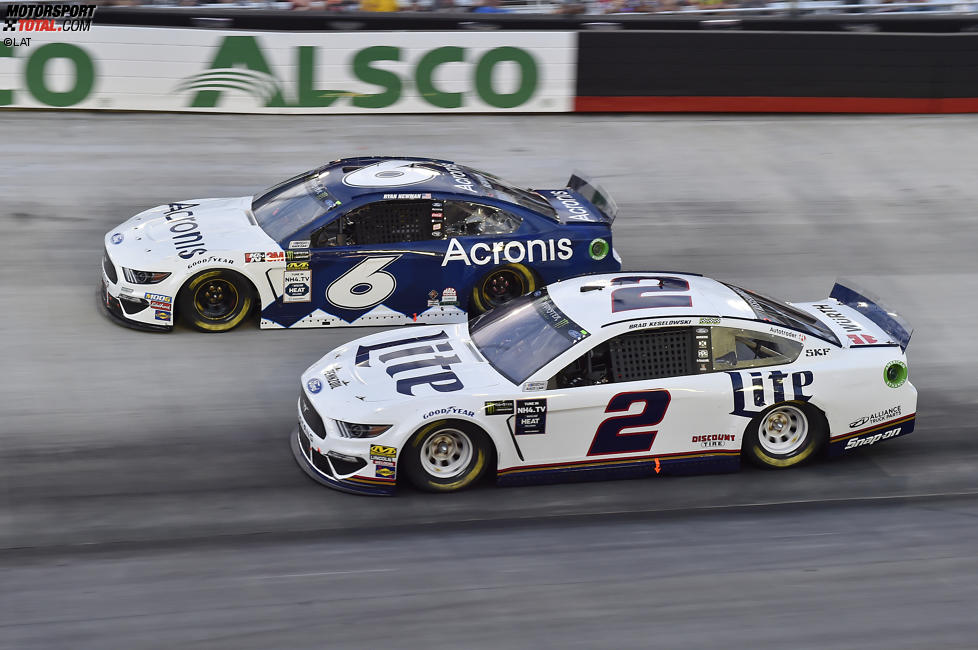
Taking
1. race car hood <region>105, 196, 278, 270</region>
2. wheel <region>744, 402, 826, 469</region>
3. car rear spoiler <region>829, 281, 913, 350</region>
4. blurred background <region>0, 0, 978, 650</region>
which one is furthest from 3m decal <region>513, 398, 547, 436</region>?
race car hood <region>105, 196, 278, 270</region>

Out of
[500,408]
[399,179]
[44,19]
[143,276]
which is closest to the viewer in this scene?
[500,408]

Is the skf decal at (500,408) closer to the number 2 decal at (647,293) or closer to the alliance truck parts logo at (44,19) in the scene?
the number 2 decal at (647,293)

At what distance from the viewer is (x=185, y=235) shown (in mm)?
10523

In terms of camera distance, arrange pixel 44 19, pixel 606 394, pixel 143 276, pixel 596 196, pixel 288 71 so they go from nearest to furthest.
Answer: pixel 606 394
pixel 143 276
pixel 596 196
pixel 44 19
pixel 288 71

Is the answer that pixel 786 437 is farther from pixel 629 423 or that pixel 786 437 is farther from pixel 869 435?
pixel 629 423

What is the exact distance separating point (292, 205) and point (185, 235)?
1.02m

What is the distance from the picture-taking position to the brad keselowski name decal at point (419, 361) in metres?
7.84

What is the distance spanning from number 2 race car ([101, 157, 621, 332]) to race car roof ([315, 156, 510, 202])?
0.02 m

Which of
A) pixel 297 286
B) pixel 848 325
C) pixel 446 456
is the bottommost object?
pixel 446 456

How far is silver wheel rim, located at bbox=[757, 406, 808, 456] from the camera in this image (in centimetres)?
827

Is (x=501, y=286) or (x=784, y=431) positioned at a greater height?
(x=501, y=286)

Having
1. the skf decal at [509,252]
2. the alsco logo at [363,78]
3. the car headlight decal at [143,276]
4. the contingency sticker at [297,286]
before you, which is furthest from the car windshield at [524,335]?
the alsco logo at [363,78]

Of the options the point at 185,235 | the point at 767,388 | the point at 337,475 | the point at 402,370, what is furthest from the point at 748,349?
the point at 185,235

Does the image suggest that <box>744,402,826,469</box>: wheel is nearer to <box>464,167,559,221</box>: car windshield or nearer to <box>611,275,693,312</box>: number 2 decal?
<box>611,275,693,312</box>: number 2 decal
